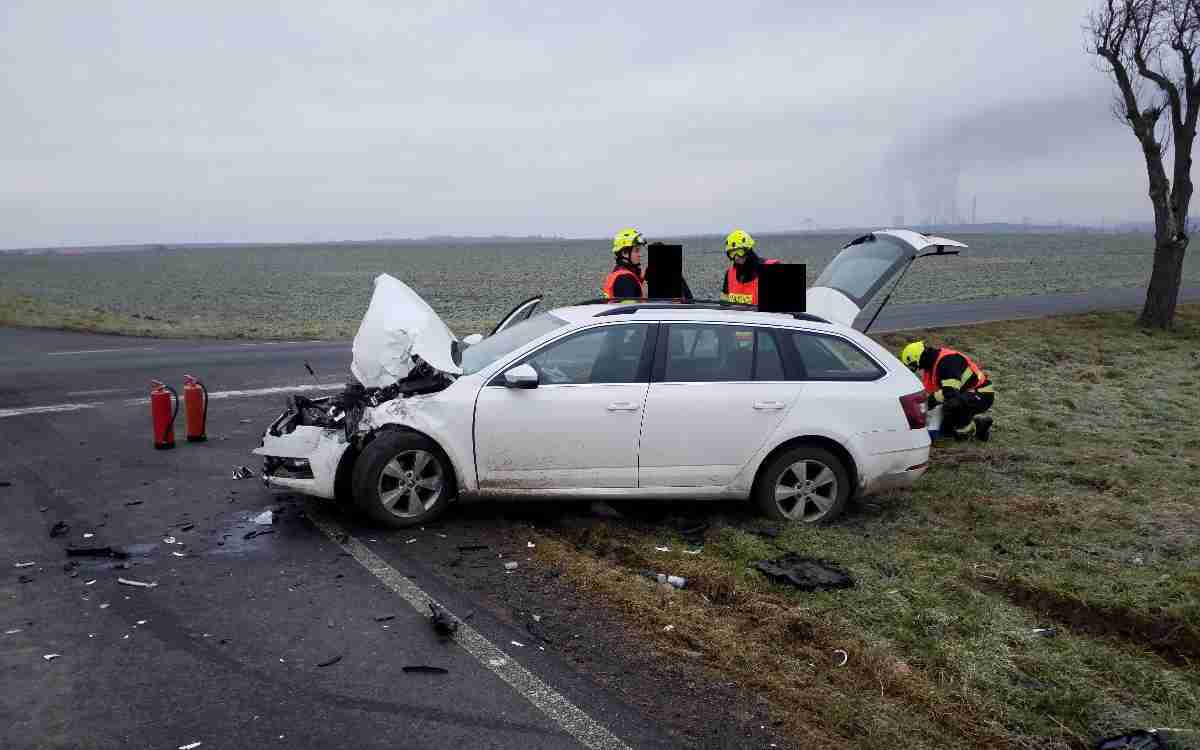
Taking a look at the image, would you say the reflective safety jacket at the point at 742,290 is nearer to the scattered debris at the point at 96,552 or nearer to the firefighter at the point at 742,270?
the firefighter at the point at 742,270

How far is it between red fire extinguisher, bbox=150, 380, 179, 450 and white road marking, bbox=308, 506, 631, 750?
3.55 meters

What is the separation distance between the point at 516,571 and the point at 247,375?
379 inches

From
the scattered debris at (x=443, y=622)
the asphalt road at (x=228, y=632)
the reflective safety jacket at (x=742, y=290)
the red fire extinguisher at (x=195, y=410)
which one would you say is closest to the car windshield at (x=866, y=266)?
the reflective safety jacket at (x=742, y=290)

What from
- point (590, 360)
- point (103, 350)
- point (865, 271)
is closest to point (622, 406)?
point (590, 360)

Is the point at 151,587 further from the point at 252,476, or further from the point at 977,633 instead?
the point at 977,633

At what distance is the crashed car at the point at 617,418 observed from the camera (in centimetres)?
688

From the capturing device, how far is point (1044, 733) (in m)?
4.38

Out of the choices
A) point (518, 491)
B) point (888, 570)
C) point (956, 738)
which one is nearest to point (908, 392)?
point (888, 570)

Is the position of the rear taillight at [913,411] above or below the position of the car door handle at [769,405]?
below

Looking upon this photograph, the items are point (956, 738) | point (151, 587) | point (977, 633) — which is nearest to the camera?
point (956, 738)

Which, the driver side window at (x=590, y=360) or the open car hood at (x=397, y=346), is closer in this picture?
the driver side window at (x=590, y=360)

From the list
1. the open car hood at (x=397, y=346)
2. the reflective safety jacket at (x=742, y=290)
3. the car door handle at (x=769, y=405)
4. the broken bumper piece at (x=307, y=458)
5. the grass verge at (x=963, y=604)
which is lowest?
the grass verge at (x=963, y=604)

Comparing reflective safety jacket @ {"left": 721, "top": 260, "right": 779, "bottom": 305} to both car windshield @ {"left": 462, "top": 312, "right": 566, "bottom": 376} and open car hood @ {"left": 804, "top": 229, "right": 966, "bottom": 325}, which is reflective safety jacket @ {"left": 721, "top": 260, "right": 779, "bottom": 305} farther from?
car windshield @ {"left": 462, "top": 312, "right": 566, "bottom": 376}

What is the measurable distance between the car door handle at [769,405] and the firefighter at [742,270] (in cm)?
287
